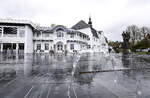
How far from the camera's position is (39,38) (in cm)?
3878

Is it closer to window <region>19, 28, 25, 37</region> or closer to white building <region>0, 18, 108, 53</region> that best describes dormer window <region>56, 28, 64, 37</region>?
white building <region>0, 18, 108, 53</region>

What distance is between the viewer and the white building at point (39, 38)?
3319 centimetres

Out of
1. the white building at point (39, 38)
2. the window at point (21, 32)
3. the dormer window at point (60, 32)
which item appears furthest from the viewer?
the dormer window at point (60, 32)

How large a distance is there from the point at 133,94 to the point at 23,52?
3248 cm

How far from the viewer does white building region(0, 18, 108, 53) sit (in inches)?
1307

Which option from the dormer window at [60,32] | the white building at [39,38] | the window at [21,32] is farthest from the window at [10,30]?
the dormer window at [60,32]

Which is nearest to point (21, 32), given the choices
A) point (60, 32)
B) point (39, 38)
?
point (39, 38)

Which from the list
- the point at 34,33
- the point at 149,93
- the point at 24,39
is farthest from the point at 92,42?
the point at 149,93

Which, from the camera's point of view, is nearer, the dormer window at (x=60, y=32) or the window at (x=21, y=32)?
the window at (x=21, y=32)

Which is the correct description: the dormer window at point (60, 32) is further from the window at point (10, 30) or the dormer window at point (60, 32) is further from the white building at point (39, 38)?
the window at point (10, 30)

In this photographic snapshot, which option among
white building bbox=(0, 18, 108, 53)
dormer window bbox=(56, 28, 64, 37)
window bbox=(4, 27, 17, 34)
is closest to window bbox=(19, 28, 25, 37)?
white building bbox=(0, 18, 108, 53)

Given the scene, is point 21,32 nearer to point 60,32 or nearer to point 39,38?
point 39,38

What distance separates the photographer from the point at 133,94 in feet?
18.0

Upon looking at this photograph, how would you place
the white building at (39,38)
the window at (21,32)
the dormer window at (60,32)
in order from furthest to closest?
the dormer window at (60,32) → the window at (21,32) → the white building at (39,38)
